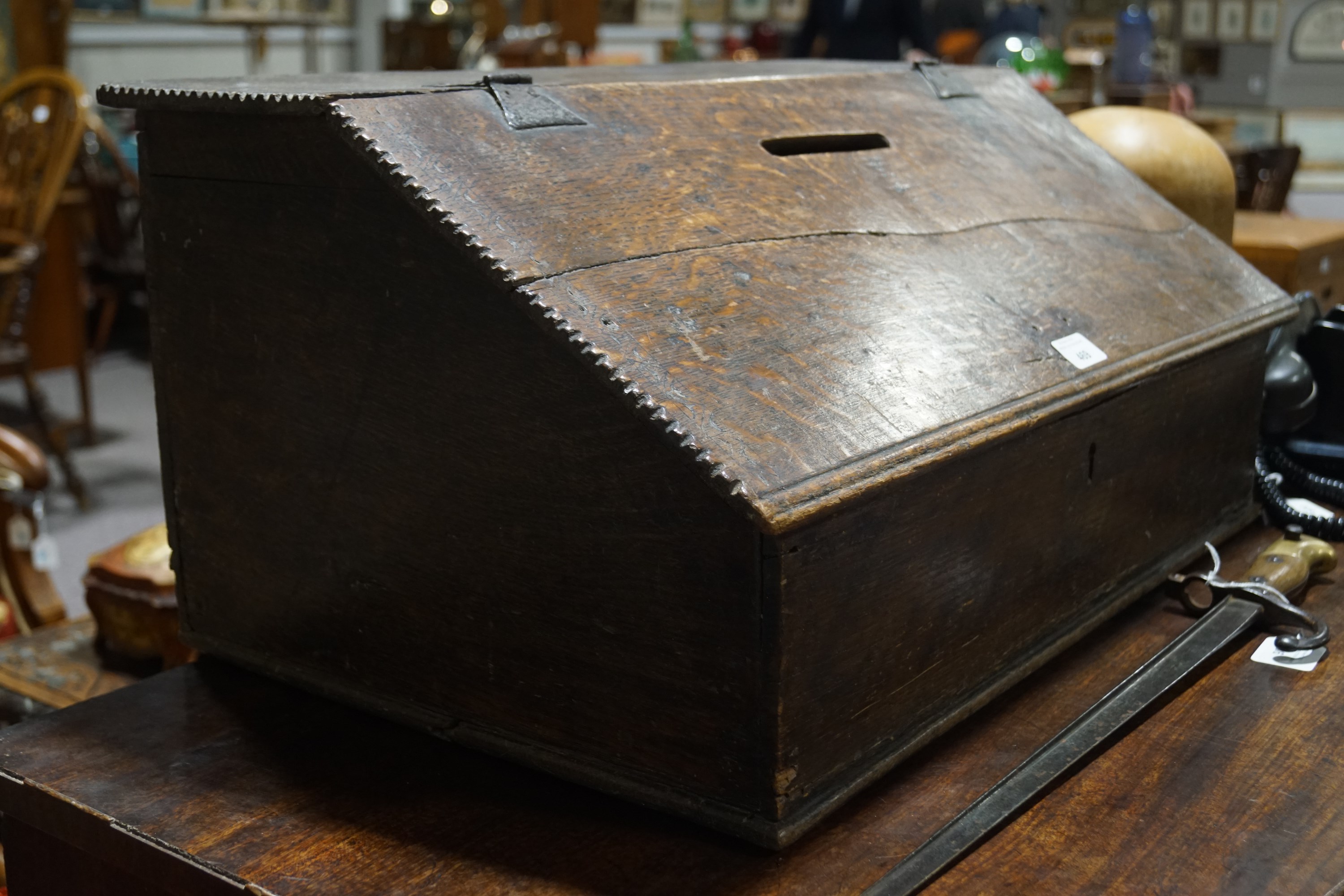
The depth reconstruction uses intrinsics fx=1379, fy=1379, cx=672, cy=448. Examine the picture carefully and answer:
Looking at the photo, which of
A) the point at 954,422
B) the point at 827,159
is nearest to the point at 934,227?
the point at 827,159

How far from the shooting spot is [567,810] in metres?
1.15

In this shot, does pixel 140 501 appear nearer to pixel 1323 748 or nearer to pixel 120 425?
pixel 120 425

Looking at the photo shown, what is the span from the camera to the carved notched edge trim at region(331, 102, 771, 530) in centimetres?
99

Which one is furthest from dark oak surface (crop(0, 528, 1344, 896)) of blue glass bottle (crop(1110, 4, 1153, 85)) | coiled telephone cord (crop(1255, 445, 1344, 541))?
blue glass bottle (crop(1110, 4, 1153, 85))

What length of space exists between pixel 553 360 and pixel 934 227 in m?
0.60

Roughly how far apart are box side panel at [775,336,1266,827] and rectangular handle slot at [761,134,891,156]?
0.44 meters

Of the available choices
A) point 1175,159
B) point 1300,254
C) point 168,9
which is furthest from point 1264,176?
point 168,9

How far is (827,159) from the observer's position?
5.04ft

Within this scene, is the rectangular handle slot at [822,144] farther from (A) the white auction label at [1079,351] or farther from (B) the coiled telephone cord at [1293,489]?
(B) the coiled telephone cord at [1293,489]

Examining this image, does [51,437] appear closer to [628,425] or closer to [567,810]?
[567,810]

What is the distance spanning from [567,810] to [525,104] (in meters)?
0.64

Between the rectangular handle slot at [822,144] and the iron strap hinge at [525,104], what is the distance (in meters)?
0.27

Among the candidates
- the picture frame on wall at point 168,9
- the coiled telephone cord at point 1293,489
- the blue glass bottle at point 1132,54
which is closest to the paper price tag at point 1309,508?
the coiled telephone cord at point 1293,489

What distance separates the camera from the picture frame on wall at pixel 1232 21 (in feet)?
24.9
